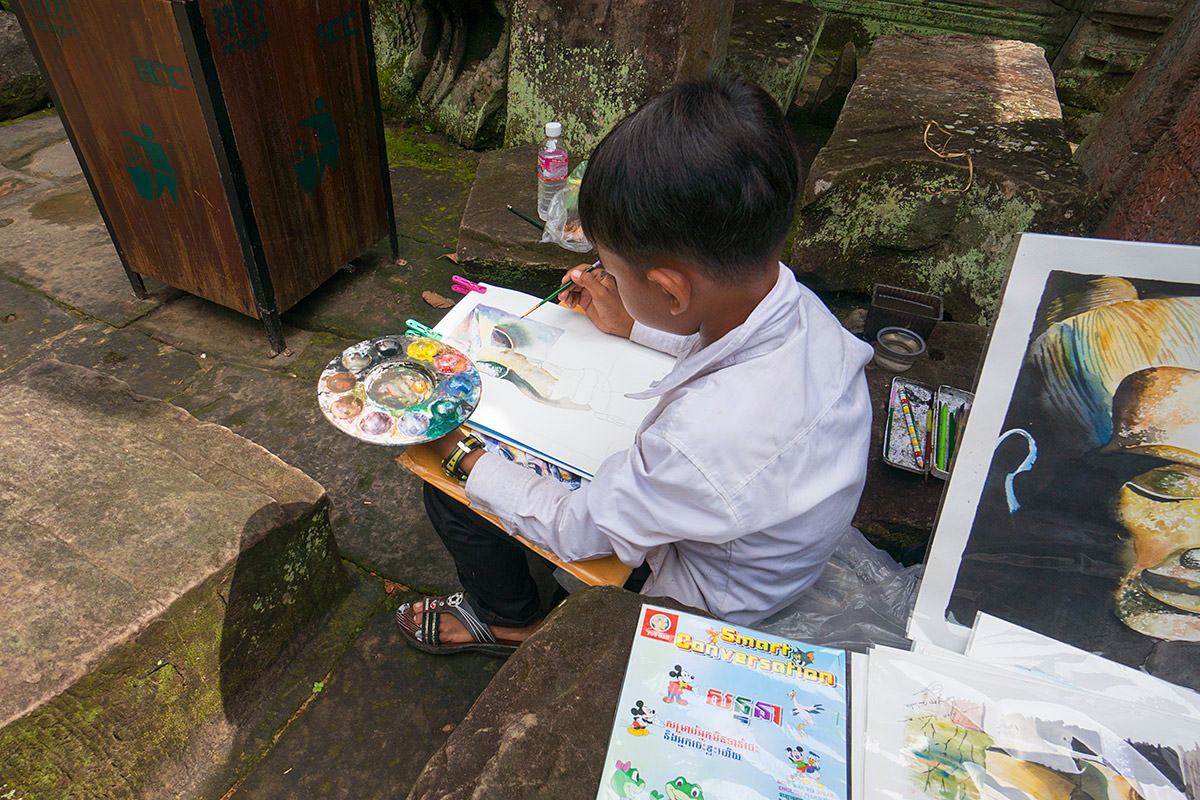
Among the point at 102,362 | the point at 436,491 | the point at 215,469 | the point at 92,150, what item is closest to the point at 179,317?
the point at 102,362

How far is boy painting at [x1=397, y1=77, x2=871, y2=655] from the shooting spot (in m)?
0.91

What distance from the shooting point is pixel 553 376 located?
146cm

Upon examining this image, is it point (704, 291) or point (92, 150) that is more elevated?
point (704, 291)

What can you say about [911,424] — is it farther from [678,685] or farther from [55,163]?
[55,163]

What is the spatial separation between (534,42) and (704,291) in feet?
8.18

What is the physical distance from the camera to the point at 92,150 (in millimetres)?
2363

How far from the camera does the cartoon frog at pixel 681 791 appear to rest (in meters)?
0.69

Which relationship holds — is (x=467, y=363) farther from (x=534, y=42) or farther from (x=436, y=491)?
(x=534, y=42)

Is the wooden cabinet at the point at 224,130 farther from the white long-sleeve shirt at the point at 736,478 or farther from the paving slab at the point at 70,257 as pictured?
the white long-sleeve shirt at the point at 736,478

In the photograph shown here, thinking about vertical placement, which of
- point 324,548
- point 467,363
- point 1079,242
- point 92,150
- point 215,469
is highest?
point 1079,242

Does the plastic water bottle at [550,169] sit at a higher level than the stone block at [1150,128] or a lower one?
lower

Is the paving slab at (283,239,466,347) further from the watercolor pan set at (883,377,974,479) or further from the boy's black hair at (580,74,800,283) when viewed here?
the boy's black hair at (580,74,800,283)

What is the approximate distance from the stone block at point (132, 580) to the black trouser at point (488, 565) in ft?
1.17

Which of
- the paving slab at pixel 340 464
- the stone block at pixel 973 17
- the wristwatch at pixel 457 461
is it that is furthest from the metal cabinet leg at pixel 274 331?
the stone block at pixel 973 17
